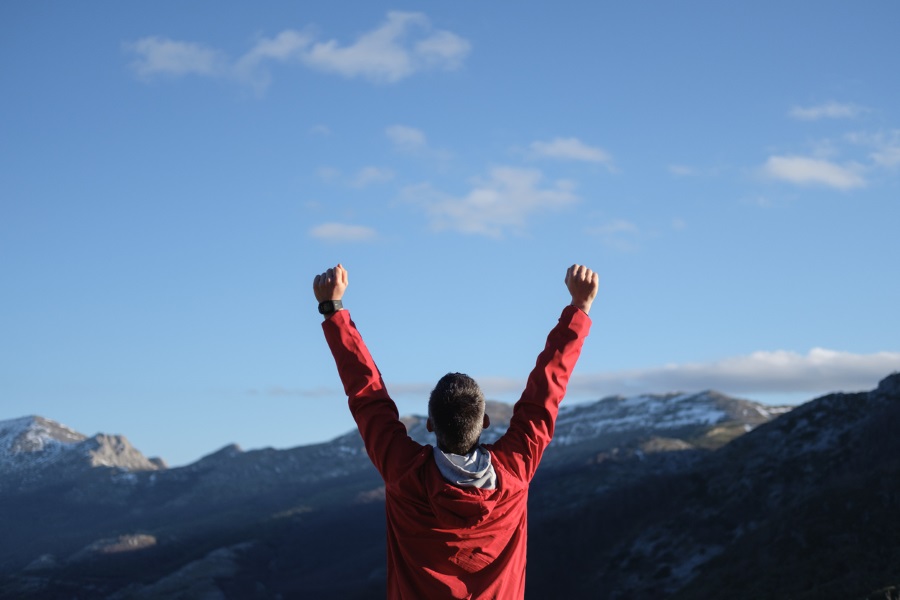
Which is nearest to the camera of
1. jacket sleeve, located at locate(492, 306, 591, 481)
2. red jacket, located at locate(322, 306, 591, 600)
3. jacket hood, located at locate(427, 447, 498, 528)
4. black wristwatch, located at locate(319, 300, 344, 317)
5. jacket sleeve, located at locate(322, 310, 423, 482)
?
jacket hood, located at locate(427, 447, 498, 528)

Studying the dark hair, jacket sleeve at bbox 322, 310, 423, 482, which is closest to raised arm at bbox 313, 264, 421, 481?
jacket sleeve at bbox 322, 310, 423, 482

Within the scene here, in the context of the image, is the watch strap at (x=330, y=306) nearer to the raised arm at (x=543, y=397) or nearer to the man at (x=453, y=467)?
the man at (x=453, y=467)

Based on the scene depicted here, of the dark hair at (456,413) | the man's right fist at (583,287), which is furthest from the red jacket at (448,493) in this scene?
the man's right fist at (583,287)

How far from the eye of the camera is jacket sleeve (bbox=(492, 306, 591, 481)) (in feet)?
22.6

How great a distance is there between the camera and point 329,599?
160875 mm

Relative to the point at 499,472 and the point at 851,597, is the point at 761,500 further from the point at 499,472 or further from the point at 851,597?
the point at 499,472

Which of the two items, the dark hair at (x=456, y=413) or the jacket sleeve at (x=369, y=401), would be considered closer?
the dark hair at (x=456, y=413)

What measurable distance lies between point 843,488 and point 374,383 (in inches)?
3206

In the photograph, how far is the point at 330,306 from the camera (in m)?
7.17

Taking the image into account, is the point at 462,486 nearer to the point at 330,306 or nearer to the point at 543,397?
the point at 543,397

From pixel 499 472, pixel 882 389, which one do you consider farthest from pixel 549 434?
pixel 882 389

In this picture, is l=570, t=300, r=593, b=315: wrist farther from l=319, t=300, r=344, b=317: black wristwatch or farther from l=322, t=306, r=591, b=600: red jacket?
l=319, t=300, r=344, b=317: black wristwatch

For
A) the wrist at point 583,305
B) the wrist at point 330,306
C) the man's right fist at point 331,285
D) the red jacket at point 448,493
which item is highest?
the man's right fist at point 331,285

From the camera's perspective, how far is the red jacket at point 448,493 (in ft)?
21.8
